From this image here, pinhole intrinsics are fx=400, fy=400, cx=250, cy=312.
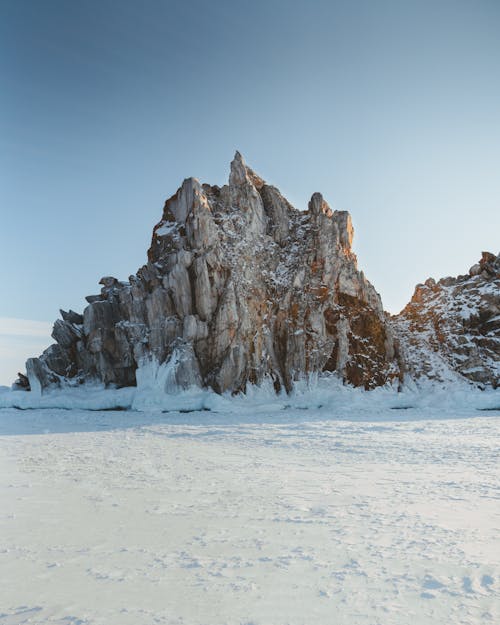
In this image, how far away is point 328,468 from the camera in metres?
10.3

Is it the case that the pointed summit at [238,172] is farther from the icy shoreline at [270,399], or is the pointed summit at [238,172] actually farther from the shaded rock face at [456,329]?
the shaded rock face at [456,329]

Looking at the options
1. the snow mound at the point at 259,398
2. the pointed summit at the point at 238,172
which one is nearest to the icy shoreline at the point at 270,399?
the snow mound at the point at 259,398

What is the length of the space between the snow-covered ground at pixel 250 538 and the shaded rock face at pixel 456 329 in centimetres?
3035

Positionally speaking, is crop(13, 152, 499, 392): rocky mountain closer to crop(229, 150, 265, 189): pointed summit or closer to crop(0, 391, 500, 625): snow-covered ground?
crop(229, 150, 265, 189): pointed summit

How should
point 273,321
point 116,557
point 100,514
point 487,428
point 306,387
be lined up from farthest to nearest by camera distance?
point 273,321, point 306,387, point 487,428, point 100,514, point 116,557

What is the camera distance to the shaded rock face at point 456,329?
1547 inches

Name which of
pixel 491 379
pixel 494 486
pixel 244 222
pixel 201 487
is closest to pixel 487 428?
pixel 494 486

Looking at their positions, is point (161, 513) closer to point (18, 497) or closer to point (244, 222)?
point (18, 497)

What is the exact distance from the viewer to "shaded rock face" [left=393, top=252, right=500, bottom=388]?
1547 inches

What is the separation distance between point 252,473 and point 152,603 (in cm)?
A: 599

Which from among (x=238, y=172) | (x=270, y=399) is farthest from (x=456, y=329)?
(x=238, y=172)

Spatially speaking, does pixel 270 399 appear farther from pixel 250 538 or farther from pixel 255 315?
pixel 250 538

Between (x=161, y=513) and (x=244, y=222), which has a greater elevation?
(x=244, y=222)

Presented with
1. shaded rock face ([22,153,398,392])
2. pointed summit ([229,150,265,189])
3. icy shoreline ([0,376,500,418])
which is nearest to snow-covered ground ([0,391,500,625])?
icy shoreline ([0,376,500,418])
